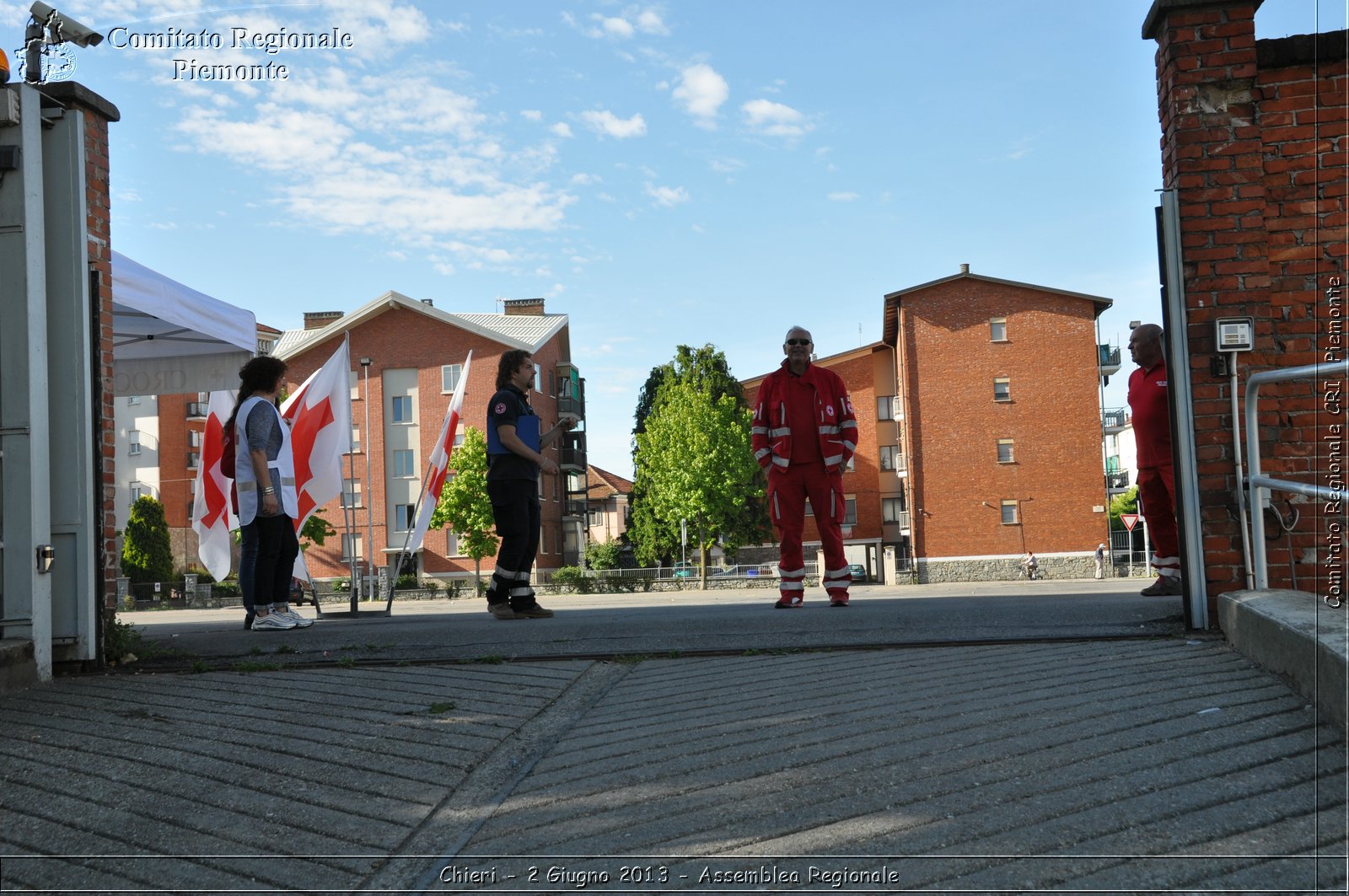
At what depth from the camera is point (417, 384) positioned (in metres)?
62.3

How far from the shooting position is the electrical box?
20.6 ft

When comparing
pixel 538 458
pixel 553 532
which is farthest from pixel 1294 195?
pixel 553 532

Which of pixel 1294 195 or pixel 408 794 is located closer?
pixel 408 794

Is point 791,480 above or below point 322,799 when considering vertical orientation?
above

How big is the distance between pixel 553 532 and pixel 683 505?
12.2 metres

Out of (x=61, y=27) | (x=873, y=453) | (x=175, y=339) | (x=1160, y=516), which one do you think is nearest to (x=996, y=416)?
(x=873, y=453)

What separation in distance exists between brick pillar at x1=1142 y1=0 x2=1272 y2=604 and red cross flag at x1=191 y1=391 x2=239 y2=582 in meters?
8.94

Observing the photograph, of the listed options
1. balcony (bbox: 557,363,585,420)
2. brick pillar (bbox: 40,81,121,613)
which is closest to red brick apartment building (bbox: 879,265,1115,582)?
balcony (bbox: 557,363,585,420)

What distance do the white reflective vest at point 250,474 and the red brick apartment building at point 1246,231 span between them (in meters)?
6.08

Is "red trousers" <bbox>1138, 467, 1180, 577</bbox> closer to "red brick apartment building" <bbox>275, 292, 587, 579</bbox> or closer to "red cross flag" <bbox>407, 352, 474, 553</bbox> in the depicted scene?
"red cross flag" <bbox>407, 352, 474, 553</bbox>

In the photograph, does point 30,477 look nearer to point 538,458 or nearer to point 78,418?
point 78,418

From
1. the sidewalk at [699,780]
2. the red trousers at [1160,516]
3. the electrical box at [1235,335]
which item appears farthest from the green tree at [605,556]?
the sidewalk at [699,780]

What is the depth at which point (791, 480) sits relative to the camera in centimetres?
878

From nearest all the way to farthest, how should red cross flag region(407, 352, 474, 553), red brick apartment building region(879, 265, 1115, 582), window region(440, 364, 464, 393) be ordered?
red cross flag region(407, 352, 474, 553), red brick apartment building region(879, 265, 1115, 582), window region(440, 364, 464, 393)
